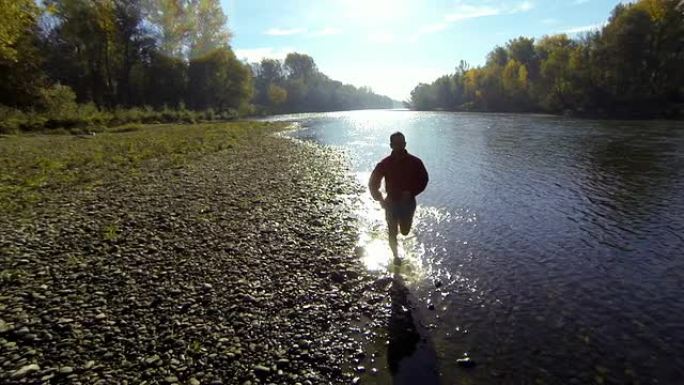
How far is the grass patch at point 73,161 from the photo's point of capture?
15.9m

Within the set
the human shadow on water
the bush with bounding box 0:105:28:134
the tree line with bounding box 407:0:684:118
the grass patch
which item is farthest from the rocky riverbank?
the tree line with bounding box 407:0:684:118

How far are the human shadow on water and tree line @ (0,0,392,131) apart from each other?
45.1 m

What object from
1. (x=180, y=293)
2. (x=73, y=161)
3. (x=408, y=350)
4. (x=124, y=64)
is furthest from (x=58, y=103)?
(x=408, y=350)

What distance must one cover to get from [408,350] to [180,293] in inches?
203

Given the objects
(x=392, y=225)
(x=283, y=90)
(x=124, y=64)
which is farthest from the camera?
(x=283, y=90)

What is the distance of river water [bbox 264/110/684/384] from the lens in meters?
6.58

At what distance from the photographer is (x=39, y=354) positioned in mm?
5879

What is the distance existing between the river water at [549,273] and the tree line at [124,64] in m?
40.6

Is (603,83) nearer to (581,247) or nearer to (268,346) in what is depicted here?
(581,247)

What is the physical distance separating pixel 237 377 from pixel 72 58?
86.7 m

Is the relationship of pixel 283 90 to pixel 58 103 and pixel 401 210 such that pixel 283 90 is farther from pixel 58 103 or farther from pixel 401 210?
pixel 401 210

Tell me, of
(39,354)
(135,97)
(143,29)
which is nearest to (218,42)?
(143,29)

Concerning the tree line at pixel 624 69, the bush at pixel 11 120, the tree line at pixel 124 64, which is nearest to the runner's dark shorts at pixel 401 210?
the bush at pixel 11 120

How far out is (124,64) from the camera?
2926 inches
